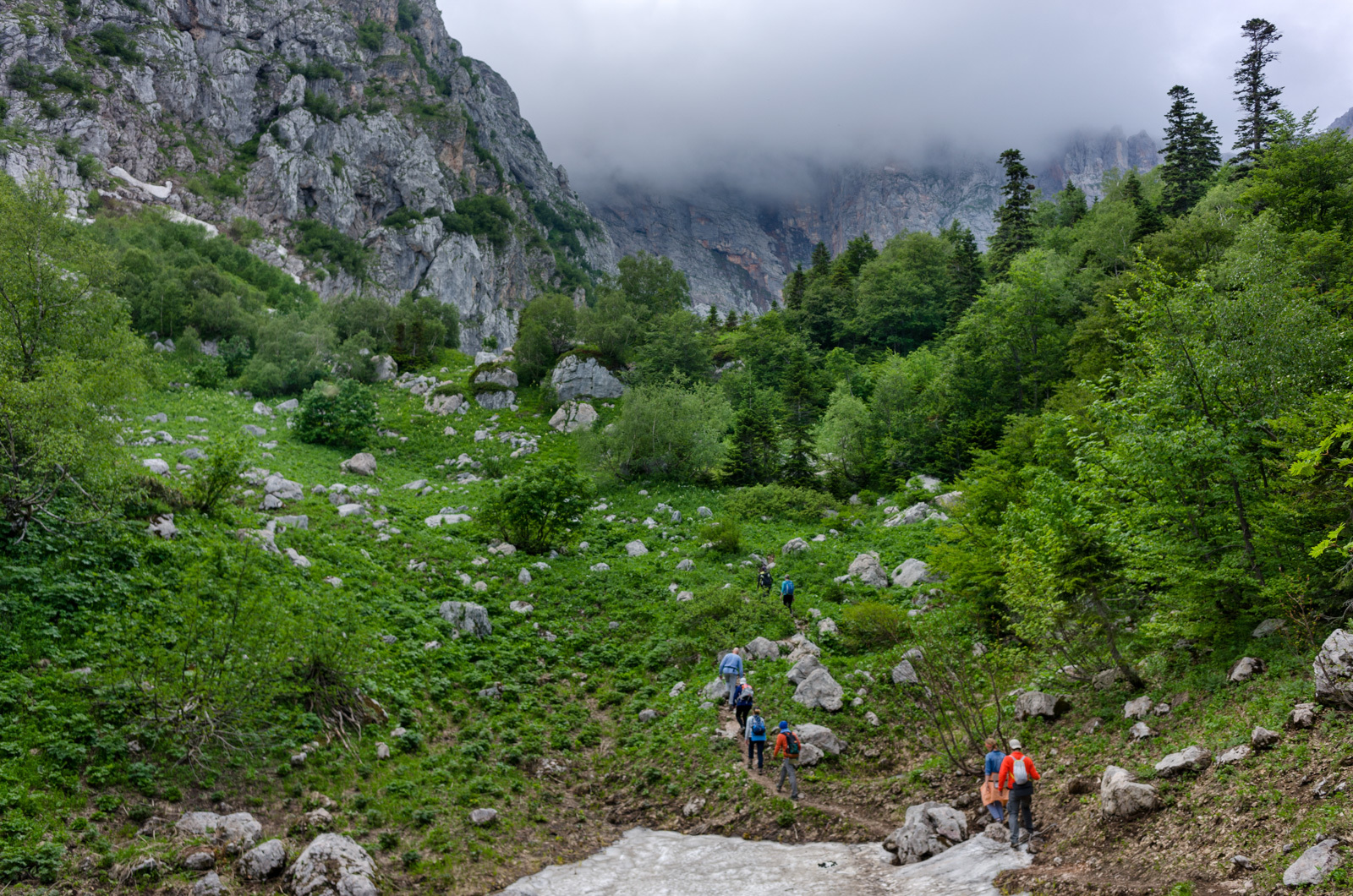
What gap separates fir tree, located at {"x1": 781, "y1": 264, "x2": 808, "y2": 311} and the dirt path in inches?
2586

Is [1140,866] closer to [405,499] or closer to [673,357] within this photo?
[405,499]

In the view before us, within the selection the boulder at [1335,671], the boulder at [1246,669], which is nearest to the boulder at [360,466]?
the boulder at [1246,669]

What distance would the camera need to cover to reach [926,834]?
35.0ft

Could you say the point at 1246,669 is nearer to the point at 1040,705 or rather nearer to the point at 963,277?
the point at 1040,705

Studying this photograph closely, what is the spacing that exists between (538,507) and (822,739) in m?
15.8

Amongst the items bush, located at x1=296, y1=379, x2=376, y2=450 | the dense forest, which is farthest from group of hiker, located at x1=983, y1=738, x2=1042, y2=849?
bush, located at x1=296, y1=379, x2=376, y2=450

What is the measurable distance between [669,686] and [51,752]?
43.3 feet

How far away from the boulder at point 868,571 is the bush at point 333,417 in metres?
30.1

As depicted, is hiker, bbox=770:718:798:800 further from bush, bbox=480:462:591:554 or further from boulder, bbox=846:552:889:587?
bush, bbox=480:462:591:554

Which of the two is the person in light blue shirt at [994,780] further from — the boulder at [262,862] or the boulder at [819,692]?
the boulder at [262,862]

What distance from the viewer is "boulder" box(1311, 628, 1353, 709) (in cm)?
880

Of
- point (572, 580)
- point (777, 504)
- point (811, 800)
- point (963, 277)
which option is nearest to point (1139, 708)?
point (811, 800)

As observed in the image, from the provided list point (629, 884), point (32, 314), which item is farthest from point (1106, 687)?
point (32, 314)

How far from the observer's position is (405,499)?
30797 mm
